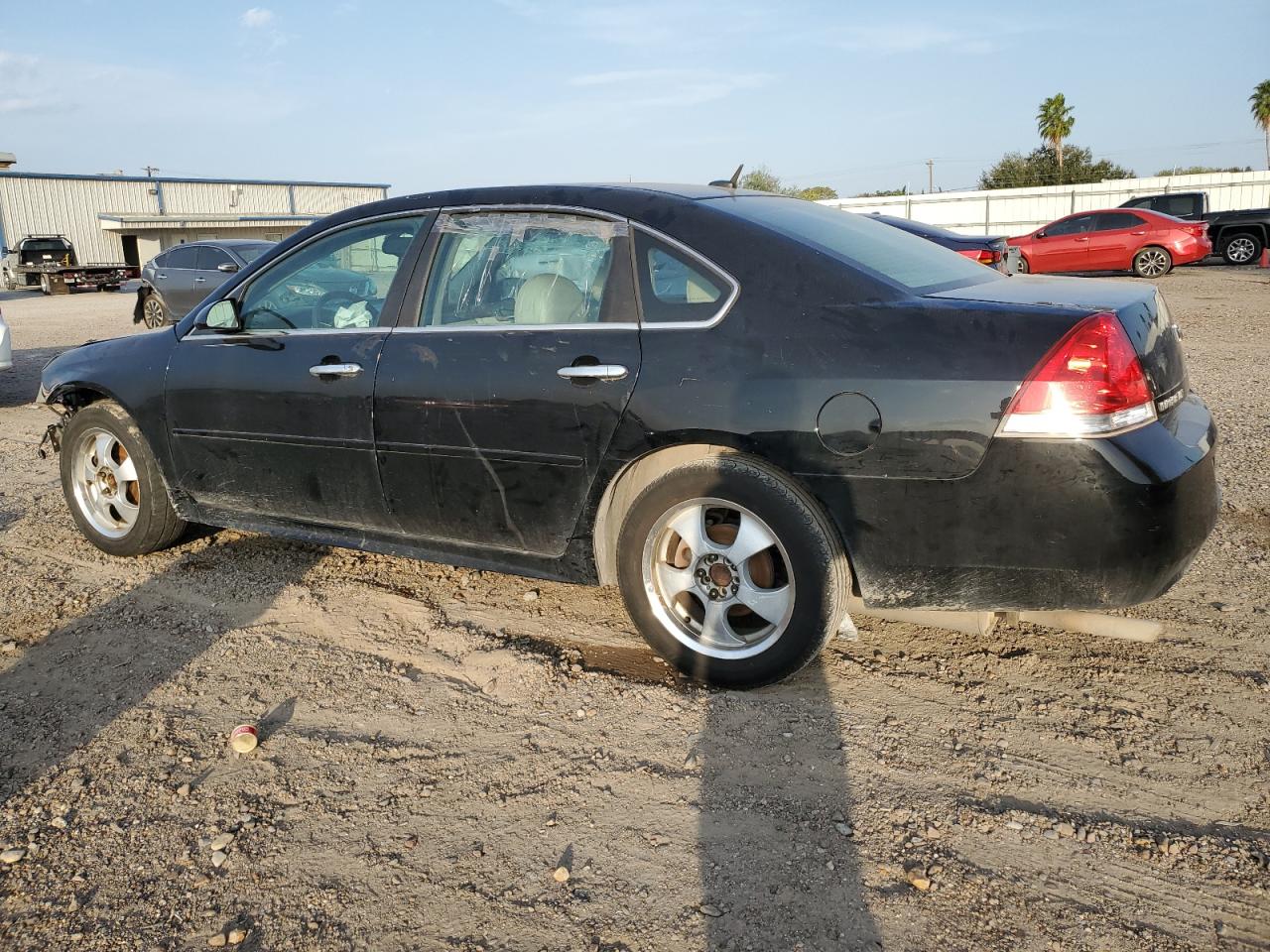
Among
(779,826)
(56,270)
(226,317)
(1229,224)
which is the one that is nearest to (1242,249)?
(1229,224)

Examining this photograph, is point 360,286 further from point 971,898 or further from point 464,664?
point 971,898

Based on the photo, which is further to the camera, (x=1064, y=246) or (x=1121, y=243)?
(x=1064, y=246)

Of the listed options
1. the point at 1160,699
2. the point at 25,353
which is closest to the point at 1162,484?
the point at 1160,699

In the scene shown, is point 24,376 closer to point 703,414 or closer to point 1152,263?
point 703,414

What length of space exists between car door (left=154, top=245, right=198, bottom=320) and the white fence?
24.1 metres

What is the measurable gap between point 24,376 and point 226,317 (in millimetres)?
9012

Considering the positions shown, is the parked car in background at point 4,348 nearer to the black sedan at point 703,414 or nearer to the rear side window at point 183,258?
the black sedan at point 703,414

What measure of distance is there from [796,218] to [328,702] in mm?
2336

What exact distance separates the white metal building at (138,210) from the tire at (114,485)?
138 ft

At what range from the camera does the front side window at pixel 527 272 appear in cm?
340

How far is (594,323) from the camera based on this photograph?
11.0 ft

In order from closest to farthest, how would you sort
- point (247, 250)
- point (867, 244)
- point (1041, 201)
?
1. point (867, 244)
2. point (247, 250)
3. point (1041, 201)

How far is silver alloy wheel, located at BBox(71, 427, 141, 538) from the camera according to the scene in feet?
15.5

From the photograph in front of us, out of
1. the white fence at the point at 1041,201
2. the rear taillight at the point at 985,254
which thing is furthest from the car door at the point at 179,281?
the white fence at the point at 1041,201
